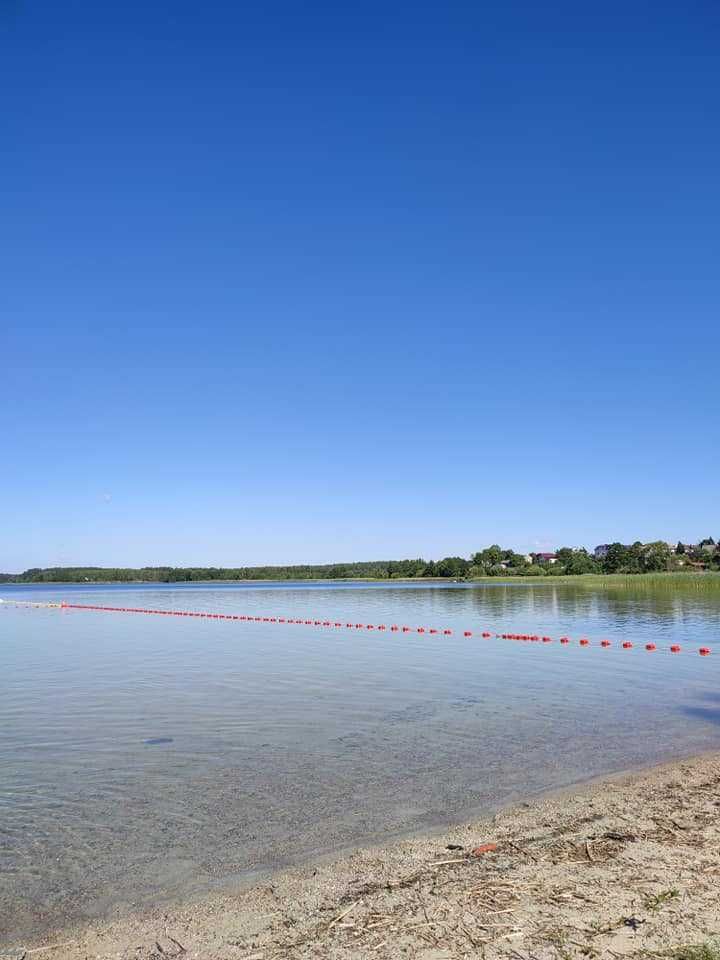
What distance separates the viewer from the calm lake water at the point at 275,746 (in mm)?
7984

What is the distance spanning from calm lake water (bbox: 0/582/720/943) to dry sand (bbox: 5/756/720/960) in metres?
0.67

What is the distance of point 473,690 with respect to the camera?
18500mm

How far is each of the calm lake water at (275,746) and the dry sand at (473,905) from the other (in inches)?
26.3

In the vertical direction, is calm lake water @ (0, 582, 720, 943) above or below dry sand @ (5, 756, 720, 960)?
below

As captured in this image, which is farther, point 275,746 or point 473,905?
point 275,746

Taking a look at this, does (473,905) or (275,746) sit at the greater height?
(473,905)

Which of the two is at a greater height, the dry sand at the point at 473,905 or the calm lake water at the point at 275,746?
the dry sand at the point at 473,905

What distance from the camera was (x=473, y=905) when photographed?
6035mm

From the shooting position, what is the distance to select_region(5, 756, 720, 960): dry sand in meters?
5.41

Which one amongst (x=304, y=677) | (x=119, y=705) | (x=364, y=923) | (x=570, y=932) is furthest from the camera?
(x=304, y=677)

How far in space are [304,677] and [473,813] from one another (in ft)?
40.9

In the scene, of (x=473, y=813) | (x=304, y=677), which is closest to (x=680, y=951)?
(x=473, y=813)

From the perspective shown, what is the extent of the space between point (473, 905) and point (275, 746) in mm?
7366

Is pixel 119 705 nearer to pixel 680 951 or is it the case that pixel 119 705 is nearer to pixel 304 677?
pixel 304 677
